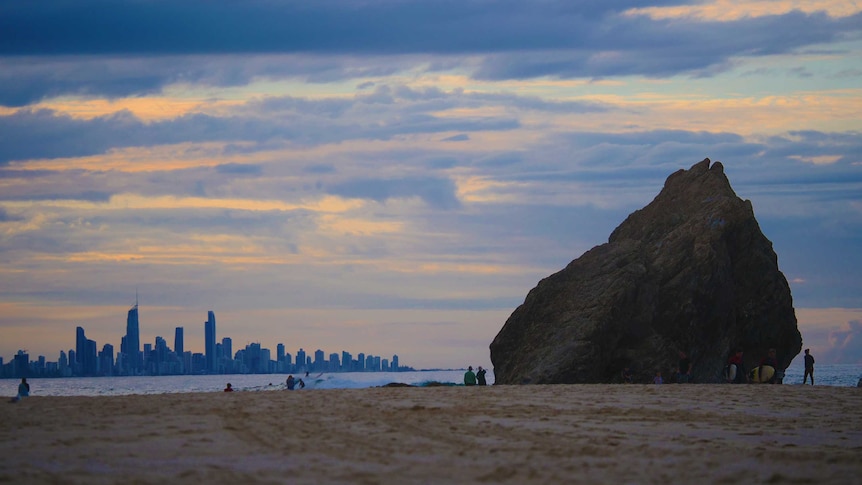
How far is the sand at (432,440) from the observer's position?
39.6 feet

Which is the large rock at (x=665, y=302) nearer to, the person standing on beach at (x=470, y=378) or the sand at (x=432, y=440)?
the person standing on beach at (x=470, y=378)

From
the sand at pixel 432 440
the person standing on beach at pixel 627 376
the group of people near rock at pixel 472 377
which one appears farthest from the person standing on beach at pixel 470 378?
the sand at pixel 432 440

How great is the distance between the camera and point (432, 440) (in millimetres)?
15031

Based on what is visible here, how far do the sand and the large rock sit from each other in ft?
Result: 54.9

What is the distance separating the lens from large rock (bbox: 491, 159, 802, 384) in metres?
40.1

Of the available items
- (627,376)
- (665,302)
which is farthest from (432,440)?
(665,302)

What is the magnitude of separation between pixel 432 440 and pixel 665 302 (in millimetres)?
30288

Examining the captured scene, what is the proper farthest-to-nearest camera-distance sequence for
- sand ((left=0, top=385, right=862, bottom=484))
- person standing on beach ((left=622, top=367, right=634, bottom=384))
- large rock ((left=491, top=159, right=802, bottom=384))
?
large rock ((left=491, top=159, right=802, bottom=384)) < person standing on beach ((left=622, top=367, right=634, bottom=384)) < sand ((left=0, top=385, right=862, bottom=484))

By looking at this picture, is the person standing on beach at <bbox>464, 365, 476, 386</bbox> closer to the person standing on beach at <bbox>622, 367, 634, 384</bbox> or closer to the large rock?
the large rock

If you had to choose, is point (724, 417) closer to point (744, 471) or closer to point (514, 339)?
point (744, 471)

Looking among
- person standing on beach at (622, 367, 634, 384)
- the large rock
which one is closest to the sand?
person standing on beach at (622, 367, 634, 384)

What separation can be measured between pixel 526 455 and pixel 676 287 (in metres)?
31.5

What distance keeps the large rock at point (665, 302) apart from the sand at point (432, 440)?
16.7 metres

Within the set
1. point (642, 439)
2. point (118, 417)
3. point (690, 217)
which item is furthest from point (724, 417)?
point (690, 217)
